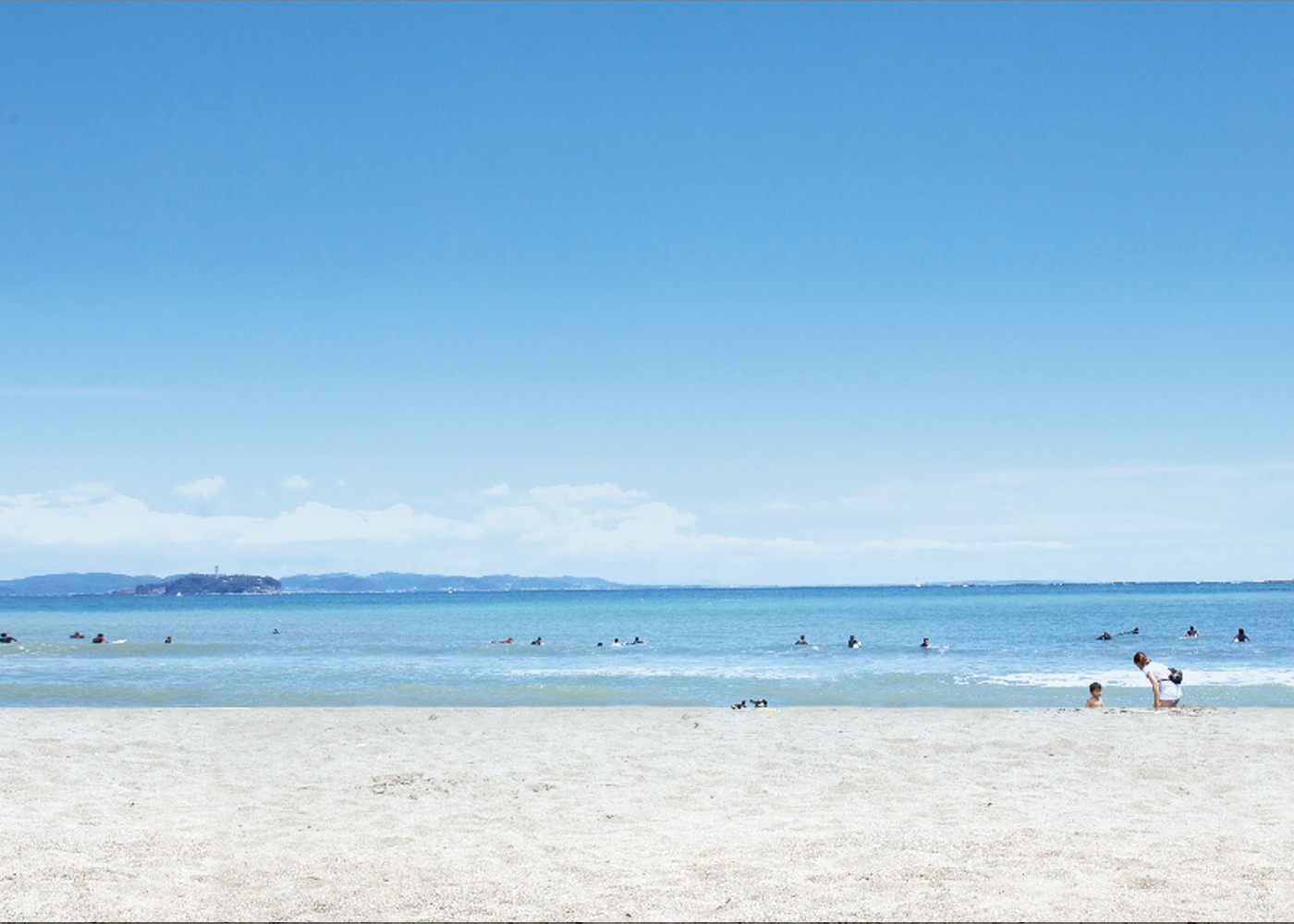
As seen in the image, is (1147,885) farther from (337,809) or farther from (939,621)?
(939,621)

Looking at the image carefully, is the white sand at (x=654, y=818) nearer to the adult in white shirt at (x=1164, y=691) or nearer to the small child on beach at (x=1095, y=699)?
the adult in white shirt at (x=1164, y=691)

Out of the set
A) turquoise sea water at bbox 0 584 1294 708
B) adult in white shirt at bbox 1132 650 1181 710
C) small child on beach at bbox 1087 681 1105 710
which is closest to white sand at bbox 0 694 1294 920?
adult in white shirt at bbox 1132 650 1181 710

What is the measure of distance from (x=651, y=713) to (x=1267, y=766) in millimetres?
10288

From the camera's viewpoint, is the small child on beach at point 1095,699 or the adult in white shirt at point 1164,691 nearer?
the adult in white shirt at point 1164,691

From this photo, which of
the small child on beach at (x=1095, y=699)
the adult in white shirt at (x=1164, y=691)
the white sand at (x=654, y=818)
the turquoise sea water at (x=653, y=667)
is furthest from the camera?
the turquoise sea water at (x=653, y=667)

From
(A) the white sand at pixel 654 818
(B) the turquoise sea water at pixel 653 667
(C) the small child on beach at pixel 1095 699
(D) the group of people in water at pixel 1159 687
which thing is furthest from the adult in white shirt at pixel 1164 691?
(B) the turquoise sea water at pixel 653 667

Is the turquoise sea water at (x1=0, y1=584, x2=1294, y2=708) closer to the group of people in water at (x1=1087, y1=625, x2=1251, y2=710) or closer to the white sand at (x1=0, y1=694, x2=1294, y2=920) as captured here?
the group of people in water at (x1=1087, y1=625, x2=1251, y2=710)

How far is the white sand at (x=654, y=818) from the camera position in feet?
23.4

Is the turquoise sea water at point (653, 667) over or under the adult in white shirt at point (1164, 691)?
under

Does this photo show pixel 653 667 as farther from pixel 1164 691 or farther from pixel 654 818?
pixel 654 818

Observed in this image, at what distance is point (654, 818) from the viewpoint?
10484mm

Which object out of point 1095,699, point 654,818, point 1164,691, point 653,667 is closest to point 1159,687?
point 1164,691

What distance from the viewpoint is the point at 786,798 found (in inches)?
451

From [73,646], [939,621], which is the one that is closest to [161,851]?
[73,646]
